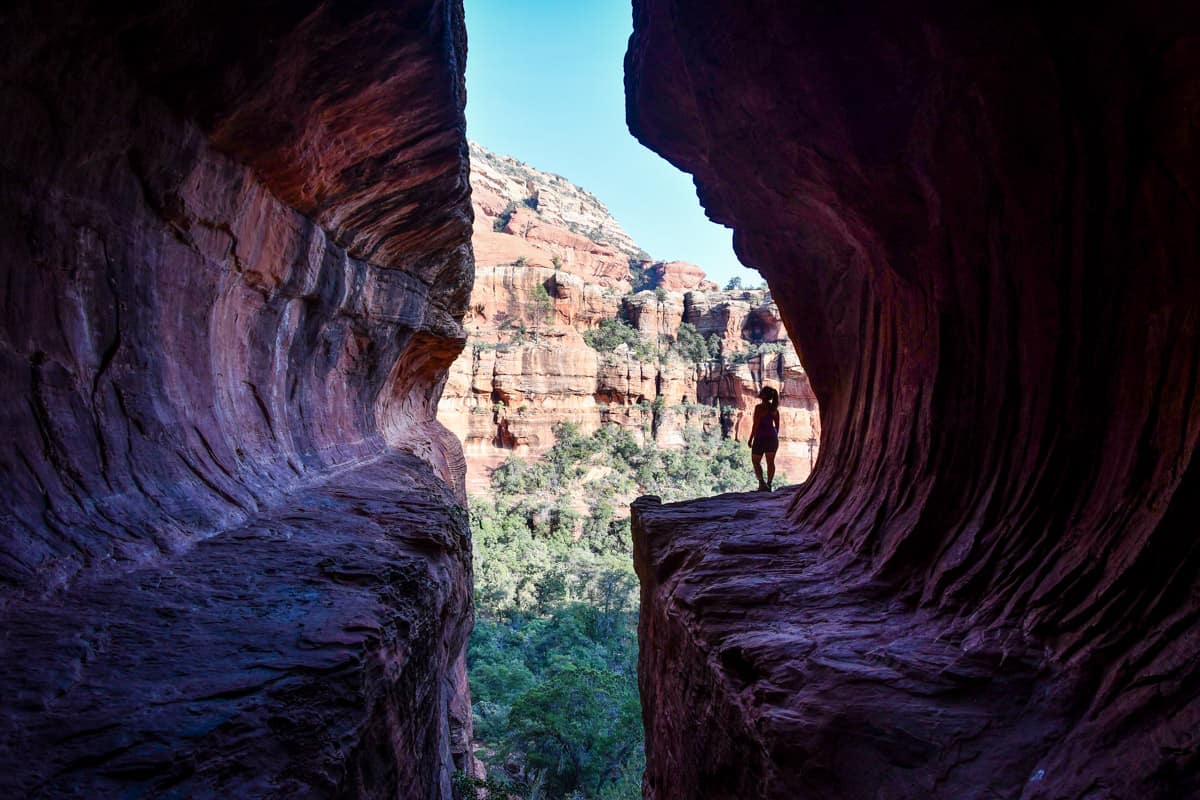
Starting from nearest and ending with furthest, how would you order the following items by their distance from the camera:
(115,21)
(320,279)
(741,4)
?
(115,21), (741,4), (320,279)

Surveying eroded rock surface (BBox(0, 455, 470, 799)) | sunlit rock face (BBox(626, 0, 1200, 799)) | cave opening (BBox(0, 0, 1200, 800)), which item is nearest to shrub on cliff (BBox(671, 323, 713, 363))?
cave opening (BBox(0, 0, 1200, 800))

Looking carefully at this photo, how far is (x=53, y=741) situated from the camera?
177cm

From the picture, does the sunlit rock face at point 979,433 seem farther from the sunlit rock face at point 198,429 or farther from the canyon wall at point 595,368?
the canyon wall at point 595,368

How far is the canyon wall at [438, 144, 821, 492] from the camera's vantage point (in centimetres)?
3070

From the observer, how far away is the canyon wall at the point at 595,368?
101 feet

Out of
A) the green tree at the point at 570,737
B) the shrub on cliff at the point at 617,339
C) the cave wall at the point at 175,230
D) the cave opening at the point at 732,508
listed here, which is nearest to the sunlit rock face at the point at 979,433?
the cave opening at the point at 732,508

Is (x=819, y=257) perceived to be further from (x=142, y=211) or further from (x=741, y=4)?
(x=142, y=211)

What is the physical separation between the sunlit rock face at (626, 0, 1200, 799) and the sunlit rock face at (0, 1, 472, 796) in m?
2.01

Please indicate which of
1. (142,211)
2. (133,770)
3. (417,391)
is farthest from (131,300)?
(417,391)

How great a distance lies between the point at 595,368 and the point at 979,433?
98.6ft

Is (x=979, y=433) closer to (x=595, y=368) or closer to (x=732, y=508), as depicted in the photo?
(x=732, y=508)

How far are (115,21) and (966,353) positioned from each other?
5157 mm

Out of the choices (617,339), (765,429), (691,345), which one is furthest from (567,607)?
(691,345)

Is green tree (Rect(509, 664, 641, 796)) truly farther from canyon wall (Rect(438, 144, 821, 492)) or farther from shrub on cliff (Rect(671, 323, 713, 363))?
shrub on cliff (Rect(671, 323, 713, 363))
